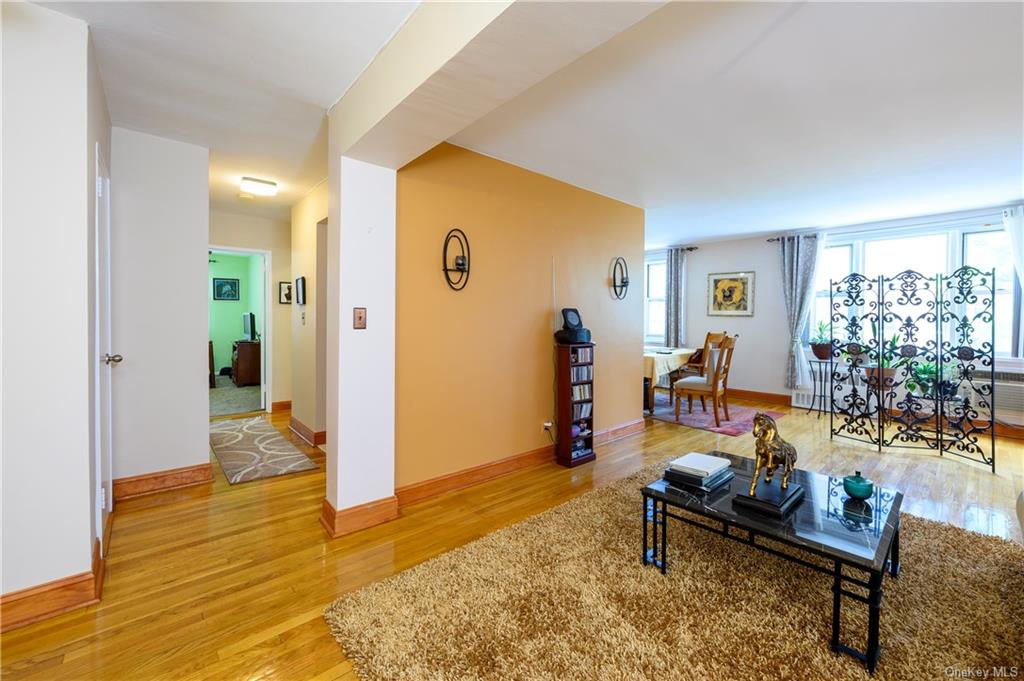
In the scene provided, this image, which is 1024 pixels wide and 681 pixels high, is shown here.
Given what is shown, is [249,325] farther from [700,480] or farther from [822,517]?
[822,517]

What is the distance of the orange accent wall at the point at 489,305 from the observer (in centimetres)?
302

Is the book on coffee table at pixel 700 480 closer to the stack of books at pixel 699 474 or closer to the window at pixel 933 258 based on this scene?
the stack of books at pixel 699 474

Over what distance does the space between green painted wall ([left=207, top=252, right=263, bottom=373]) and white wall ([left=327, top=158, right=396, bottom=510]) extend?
6.77 metres

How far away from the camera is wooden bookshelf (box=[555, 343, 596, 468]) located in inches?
148

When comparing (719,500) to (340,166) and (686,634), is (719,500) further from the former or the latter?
(340,166)

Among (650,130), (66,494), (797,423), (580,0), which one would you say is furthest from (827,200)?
(66,494)

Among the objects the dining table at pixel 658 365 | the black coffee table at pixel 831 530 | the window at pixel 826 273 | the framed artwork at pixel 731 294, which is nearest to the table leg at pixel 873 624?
the black coffee table at pixel 831 530

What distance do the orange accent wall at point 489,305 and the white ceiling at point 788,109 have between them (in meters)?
0.31

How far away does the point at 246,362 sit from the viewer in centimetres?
722

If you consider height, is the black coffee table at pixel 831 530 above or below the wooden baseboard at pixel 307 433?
above

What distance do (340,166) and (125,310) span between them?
Result: 6.51 feet

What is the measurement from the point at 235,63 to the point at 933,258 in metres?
7.37

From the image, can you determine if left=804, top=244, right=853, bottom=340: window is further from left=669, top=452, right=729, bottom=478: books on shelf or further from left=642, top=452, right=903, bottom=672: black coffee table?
left=669, top=452, right=729, bottom=478: books on shelf

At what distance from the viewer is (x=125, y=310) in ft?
10.0
